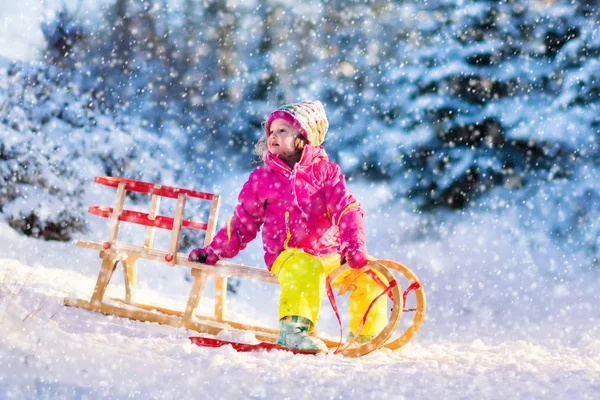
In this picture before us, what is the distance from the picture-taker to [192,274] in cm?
398

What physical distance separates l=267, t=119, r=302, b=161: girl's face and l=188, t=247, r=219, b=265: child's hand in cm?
80

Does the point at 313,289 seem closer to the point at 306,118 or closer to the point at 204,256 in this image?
the point at 204,256

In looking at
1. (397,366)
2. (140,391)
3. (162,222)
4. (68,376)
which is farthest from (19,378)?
(162,222)

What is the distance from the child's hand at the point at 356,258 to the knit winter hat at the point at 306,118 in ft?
2.91

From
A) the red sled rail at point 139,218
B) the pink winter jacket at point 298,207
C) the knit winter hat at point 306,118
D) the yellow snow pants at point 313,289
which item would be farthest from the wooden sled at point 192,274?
the knit winter hat at point 306,118

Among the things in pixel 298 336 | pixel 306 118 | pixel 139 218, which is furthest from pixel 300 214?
pixel 139 218

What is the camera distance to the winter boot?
3.12 m

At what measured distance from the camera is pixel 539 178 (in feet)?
24.4

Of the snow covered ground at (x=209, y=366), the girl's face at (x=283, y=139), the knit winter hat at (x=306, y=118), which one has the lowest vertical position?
the snow covered ground at (x=209, y=366)

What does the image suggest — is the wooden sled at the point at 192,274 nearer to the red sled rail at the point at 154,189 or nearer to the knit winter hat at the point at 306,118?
the red sled rail at the point at 154,189

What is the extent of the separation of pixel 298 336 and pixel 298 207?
0.85m

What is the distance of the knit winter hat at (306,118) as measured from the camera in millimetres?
3740

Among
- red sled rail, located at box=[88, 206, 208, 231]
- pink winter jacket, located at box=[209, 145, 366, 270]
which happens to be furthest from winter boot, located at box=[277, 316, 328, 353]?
red sled rail, located at box=[88, 206, 208, 231]

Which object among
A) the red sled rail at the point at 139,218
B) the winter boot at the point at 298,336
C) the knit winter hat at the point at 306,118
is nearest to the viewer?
the winter boot at the point at 298,336
